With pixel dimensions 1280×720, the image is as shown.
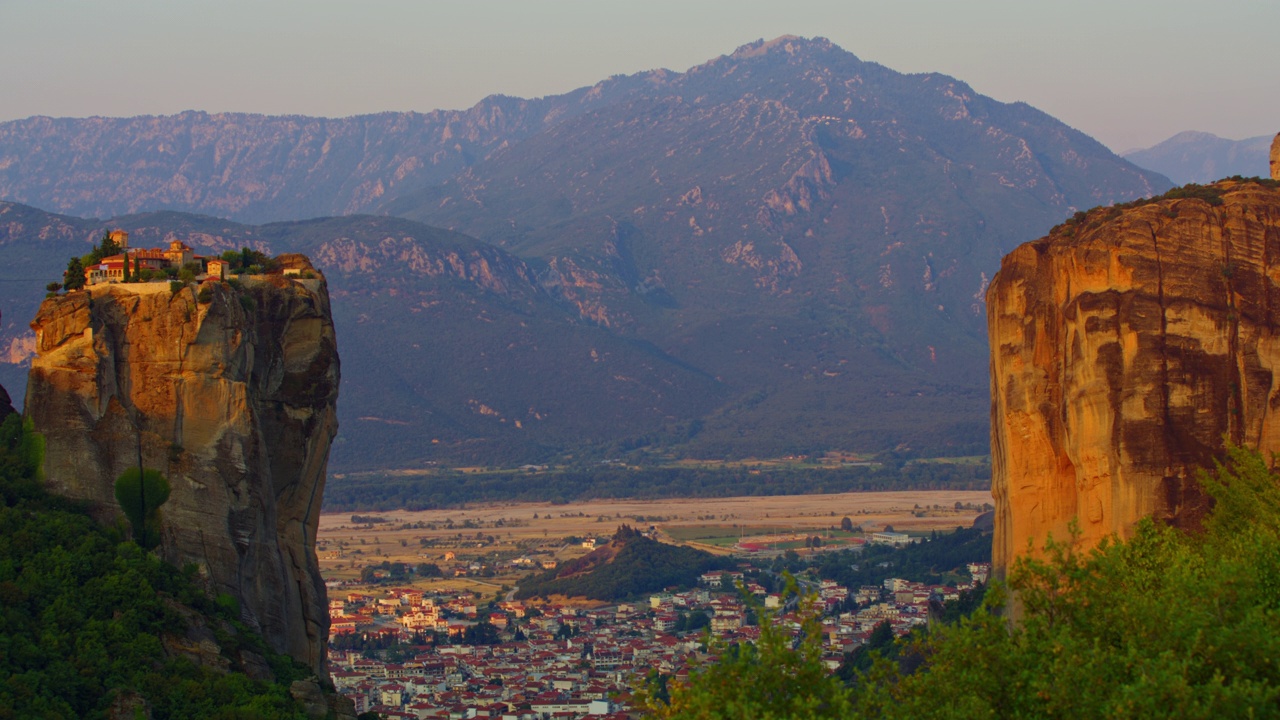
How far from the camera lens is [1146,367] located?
48.2 metres

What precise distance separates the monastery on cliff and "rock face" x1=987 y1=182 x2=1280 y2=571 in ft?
67.6

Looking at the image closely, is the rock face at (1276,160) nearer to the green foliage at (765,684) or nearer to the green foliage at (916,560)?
the green foliage at (765,684)

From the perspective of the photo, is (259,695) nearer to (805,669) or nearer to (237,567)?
(237,567)

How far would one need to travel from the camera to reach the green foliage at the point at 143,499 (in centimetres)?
4444

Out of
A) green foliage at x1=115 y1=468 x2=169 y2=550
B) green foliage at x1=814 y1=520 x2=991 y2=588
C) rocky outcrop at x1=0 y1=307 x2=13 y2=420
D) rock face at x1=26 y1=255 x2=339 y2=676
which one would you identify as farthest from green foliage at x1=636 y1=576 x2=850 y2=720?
green foliage at x1=814 y1=520 x2=991 y2=588

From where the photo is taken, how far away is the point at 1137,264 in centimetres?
4894

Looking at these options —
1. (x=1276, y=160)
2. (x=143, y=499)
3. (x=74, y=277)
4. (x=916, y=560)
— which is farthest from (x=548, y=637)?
(x=143, y=499)

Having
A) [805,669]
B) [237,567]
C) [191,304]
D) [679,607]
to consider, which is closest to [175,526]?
[237,567]

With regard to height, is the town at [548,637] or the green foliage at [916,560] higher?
the green foliage at [916,560]

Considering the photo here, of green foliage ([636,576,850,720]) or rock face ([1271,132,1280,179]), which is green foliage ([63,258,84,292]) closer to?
green foliage ([636,576,850,720])

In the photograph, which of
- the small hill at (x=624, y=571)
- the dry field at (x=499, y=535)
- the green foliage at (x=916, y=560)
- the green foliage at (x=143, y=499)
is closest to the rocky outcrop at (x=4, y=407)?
the green foliage at (x=143, y=499)

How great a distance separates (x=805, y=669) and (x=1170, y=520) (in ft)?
63.7

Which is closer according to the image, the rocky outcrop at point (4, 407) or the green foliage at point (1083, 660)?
the green foliage at point (1083, 660)

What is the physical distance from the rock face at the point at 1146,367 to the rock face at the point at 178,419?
18.4 m
